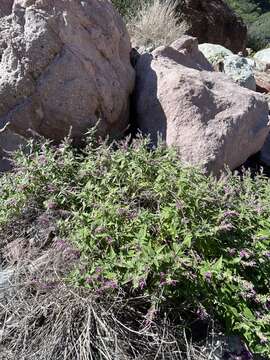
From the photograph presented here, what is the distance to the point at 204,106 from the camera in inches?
158

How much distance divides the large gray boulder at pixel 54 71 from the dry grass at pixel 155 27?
2875mm

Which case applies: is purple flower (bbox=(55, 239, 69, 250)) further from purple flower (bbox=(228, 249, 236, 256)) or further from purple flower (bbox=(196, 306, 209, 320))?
purple flower (bbox=(228, 249, 236, 256))

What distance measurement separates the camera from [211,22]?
28.5ft

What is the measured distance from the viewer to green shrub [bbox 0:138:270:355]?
8.17 ft

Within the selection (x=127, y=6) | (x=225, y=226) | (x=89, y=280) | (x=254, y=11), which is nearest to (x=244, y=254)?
(x=225, y=226)

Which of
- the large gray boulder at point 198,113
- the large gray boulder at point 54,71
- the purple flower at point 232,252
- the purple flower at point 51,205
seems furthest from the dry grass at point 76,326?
the large gray boulder at point 198,113

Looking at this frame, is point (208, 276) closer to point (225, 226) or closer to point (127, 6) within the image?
point (225, 226)

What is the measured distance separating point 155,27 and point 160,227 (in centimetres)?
519

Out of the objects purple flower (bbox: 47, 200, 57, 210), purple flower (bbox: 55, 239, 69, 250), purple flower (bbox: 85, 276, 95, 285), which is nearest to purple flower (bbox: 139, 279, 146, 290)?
purple flower (bbox: 85, 276, 95, 285)

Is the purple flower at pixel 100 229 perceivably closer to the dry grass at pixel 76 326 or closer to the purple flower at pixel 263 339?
the dry grass at pixel 76 326

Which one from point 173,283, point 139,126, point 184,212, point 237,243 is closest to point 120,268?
point 173,283

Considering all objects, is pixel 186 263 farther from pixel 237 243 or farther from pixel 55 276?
pixel 55 276

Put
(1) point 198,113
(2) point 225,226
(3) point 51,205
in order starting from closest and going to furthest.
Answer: (2) point 225,226 → (3) point 51,205 → (1) point 198,113

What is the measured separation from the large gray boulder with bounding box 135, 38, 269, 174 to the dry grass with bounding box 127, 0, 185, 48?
2.51m
